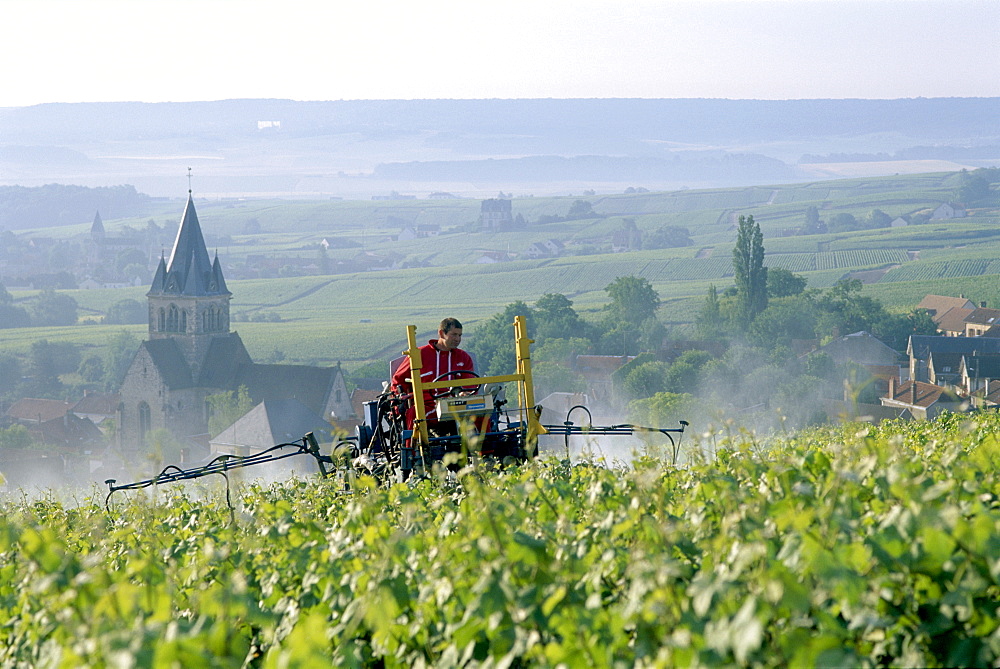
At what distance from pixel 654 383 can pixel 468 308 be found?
248 ft

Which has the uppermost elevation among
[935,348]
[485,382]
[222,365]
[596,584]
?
Result: [596,584]

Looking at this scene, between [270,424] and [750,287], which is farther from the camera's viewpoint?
[750,287]

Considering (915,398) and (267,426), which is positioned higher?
(915,398)

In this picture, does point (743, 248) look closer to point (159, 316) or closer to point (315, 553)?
point (159, 316)

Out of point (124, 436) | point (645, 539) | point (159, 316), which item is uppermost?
point (645, 539)

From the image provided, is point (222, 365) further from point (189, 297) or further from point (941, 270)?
point (941, 270)

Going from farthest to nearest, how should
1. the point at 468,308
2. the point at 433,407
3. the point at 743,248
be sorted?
the point at 468,308
the point at 743,248
the point at 433,407

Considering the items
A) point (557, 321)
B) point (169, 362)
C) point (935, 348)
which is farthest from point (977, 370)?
point (169, 362)

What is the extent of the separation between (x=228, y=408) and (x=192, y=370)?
7.84 meters

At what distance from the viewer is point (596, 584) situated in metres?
3.87

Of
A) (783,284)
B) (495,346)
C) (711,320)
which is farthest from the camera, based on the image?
(783,284)

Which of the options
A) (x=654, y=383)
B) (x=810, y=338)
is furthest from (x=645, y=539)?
(x=810, y=338)

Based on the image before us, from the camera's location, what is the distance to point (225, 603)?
3.39 m

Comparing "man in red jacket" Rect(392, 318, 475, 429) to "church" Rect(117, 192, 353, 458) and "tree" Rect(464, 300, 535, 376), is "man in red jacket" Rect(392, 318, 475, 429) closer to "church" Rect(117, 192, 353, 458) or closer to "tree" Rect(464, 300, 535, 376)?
"tree" Rect(464, 300, 535, 376)
